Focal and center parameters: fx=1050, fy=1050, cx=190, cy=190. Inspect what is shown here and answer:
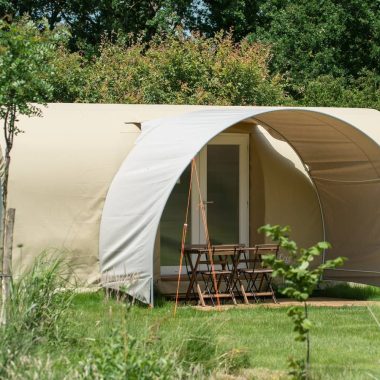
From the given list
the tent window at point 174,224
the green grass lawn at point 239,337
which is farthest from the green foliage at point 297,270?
the tent window at point 174,224

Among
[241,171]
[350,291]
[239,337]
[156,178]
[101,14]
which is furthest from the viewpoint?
[101,14]

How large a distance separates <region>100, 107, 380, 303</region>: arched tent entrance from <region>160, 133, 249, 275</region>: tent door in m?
0.56

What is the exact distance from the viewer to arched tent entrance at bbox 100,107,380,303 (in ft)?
36.9

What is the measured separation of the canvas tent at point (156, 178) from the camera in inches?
451

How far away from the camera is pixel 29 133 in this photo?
12.7m

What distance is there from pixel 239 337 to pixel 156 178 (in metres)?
2.32

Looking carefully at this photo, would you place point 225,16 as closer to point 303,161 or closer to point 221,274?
point 303,161

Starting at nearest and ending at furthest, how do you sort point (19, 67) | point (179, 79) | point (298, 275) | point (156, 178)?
point (298, 275)
point (19, 67)
point (156, 178)
point (179, 79)

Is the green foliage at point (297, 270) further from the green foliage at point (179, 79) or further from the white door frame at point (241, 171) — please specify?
the green foliage at point (179, 79)

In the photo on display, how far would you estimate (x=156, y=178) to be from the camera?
37.2 ft

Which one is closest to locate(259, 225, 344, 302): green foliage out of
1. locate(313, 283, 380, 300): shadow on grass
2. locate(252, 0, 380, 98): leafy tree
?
locate(313, 283, 380, 300): shadow on grass

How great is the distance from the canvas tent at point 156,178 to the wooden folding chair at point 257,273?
0.72 metres

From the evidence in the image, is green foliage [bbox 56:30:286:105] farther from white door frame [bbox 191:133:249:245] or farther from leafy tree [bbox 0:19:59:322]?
leafy tree [bbox 0:19:59:322]

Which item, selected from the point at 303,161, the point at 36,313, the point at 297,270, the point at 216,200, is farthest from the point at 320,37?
the point at 297,270
